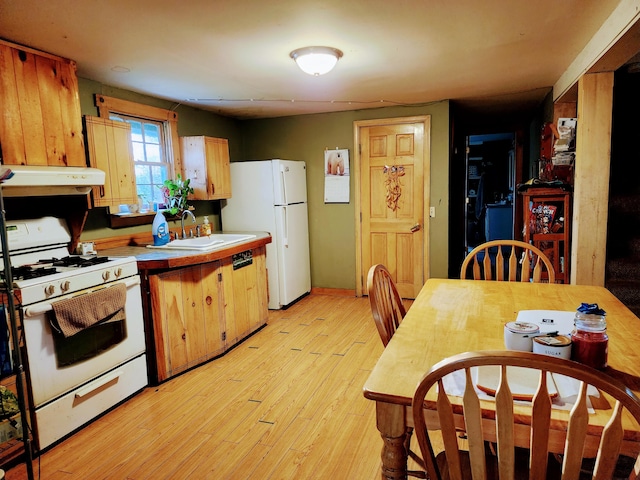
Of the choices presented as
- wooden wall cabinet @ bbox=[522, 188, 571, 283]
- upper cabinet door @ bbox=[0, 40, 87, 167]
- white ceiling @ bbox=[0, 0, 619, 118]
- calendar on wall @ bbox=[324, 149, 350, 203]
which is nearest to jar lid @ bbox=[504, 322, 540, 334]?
white ceiling @ bbox=[0, 0, 619, 118]

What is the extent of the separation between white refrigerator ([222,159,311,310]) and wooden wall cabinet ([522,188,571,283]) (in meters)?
2.29

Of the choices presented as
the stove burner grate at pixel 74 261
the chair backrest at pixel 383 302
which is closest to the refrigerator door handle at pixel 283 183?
the stove burner grate at pixel 74 261

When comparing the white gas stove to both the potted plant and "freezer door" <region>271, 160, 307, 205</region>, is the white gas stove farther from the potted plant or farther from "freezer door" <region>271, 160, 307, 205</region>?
"freezer door" <region>271, 160, 307, 205</region>

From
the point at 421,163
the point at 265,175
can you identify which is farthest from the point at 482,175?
the point at 265,175

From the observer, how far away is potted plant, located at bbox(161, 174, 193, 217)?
11.9ft

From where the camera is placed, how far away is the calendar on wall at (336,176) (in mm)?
4777

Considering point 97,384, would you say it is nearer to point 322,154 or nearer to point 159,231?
point 159,231

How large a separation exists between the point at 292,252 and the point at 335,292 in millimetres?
863

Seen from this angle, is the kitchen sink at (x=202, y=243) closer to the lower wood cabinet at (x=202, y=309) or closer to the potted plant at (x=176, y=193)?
the lower wood cabinet at (x=202, y=309)

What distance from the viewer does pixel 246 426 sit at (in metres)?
2.34

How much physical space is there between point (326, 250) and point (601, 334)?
3.93 metres

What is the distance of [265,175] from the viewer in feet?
14.2

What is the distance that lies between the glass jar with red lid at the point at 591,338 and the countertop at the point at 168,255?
2347 millimetres

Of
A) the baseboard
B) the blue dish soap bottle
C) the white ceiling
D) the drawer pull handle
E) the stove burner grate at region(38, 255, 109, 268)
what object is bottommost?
the baseboard
